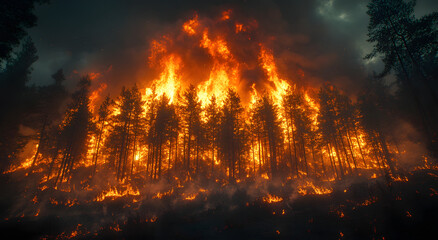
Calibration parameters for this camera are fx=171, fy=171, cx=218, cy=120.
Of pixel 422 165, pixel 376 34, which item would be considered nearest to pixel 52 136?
pixel 376 34

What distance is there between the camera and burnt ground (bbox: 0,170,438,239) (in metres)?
10.9

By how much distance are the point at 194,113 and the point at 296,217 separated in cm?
2040

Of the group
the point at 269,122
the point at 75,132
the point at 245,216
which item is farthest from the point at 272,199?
the point at 75,132

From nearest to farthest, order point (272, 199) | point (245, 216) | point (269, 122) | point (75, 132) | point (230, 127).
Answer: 1. point (245, 216)
2. point (272, 199)
3. point (75, 132)
4. point (230, 127)
5. point (269, 122)

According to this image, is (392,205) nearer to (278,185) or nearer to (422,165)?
(278,185)

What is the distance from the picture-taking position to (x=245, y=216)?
1473 cm

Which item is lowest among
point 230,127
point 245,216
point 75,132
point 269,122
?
point 245,216

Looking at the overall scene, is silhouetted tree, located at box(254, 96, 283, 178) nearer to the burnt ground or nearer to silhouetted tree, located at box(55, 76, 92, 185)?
the burnt ground

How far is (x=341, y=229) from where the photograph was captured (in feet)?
36.6

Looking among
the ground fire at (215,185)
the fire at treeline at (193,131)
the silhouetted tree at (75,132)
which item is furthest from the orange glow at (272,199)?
the silhouetted tree at (75,132)

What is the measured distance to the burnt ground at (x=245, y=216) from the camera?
1091 cm

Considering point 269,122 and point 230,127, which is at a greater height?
point 269,122

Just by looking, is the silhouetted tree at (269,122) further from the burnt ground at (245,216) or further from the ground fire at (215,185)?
the burnt ground at (245,216)

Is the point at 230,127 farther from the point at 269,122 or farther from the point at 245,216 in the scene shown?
the point at 245,216
